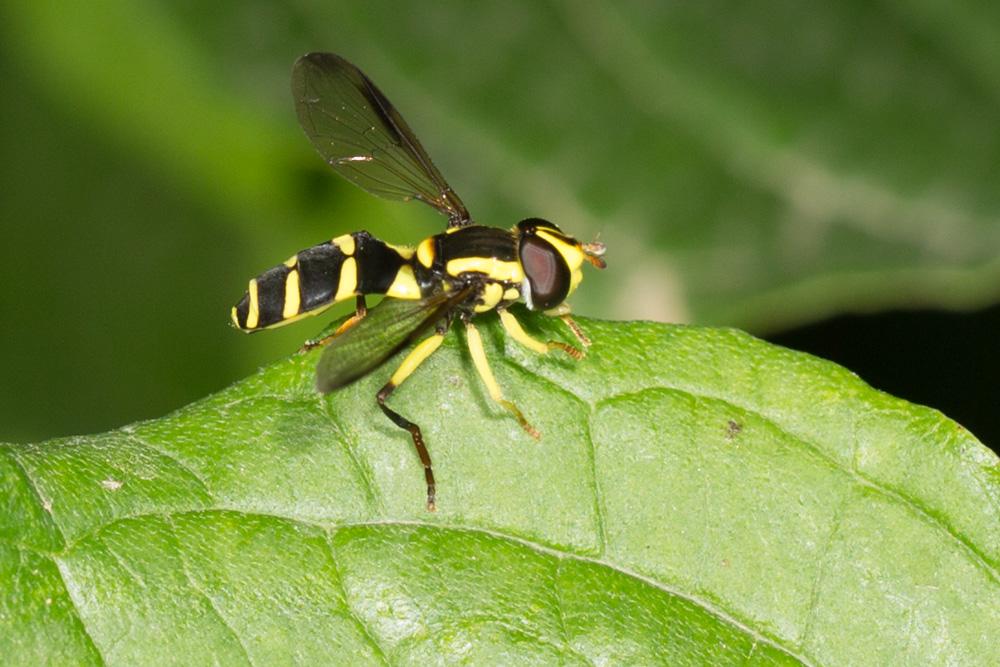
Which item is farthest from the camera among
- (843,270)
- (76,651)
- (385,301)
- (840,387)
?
(843,270)

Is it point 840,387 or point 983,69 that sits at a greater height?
point 983,69

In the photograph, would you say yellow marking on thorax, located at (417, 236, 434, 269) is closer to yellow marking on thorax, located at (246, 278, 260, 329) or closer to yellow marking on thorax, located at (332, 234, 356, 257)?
yellow marking on thorax, located at (332, 234, 356, 257)

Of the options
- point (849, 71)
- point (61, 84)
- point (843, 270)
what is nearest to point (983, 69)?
point (849, 71)

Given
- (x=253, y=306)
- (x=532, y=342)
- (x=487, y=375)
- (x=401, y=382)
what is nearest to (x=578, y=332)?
(x=532, y=342)

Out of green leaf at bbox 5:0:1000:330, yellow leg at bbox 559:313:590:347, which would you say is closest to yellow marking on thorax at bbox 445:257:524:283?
yellow leg at bbox 559:313:590:347

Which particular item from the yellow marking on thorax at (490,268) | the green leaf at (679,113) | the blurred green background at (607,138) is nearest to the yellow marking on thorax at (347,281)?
the yellow marking on thorax at (490,268)

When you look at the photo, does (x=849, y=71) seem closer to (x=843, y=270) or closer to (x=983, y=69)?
(x=983, y=69)
